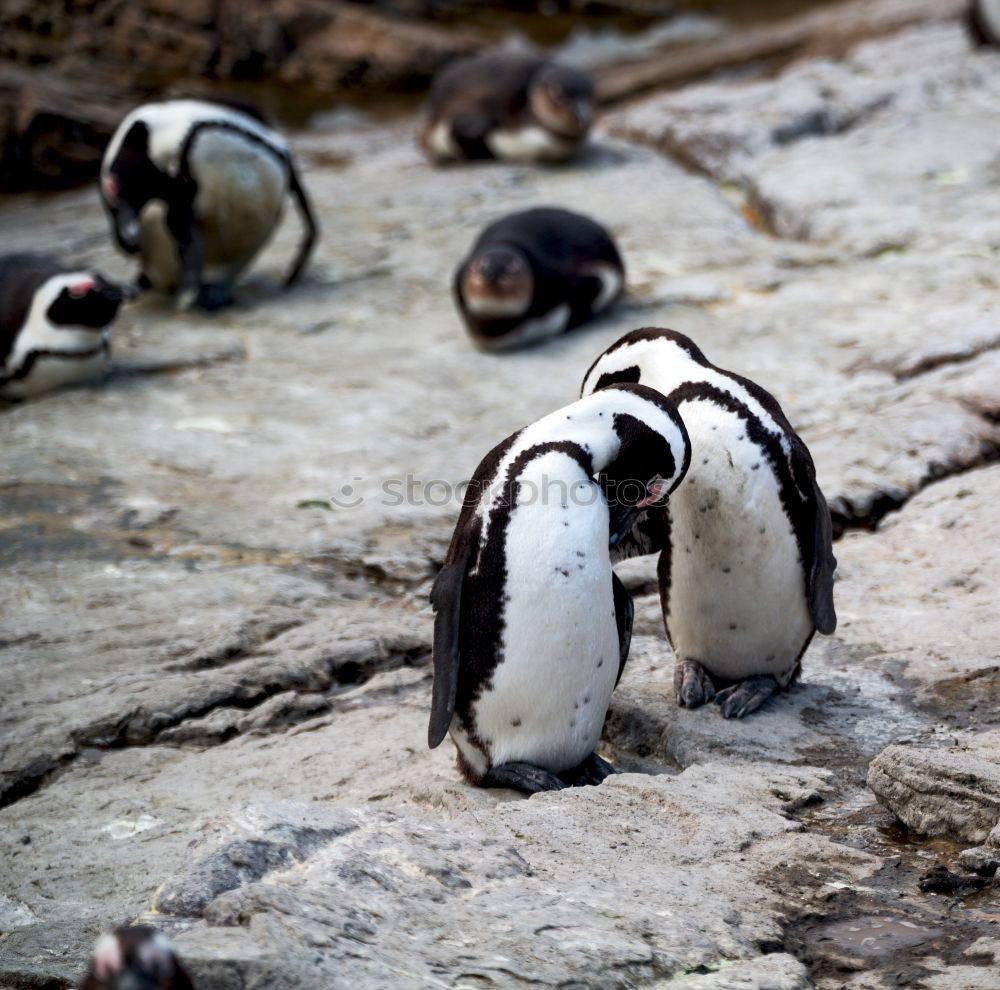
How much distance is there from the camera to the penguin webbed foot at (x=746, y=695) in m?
3.66

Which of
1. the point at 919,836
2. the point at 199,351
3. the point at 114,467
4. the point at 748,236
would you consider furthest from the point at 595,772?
the point at 748,236

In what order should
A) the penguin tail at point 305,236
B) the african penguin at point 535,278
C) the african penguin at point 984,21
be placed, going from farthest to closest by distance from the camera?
the african penguin at point 984,21 → the penguin tail at point 305,236 → the african penguin at point 535,278

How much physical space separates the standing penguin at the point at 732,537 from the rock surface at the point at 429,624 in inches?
5.4

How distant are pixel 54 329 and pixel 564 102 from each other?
4.08 meters

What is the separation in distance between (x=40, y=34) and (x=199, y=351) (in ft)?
26.7

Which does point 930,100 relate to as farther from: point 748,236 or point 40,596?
point 40,596

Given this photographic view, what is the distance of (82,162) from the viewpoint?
34.2 ft

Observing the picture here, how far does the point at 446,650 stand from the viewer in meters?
3.30

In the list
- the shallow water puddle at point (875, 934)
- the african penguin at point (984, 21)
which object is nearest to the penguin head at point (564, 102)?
the african penguin at point (984, 21)

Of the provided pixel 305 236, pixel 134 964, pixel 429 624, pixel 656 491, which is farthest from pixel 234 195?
pixel 134 964

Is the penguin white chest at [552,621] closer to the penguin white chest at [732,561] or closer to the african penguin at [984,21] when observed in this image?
the penguin white chest at [732,561]

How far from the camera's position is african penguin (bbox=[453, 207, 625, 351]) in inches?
262

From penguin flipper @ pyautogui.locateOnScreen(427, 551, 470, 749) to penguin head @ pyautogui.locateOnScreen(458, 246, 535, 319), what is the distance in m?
3.44

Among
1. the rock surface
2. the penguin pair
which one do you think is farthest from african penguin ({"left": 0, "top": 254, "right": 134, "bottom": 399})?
the penguin pair
